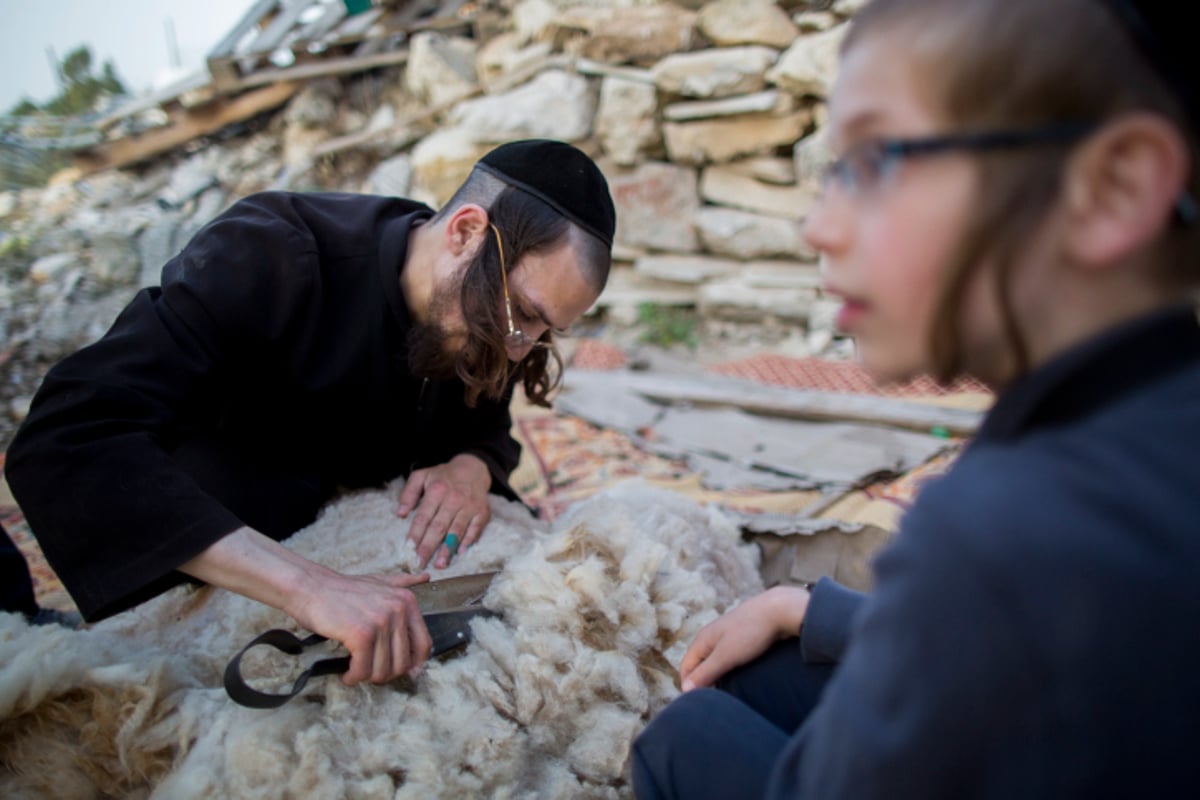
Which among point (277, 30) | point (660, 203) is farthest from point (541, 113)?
point (277, 30)

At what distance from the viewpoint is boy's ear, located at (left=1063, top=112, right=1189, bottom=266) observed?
0.66 meters

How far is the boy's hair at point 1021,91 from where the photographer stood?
0.67 meters

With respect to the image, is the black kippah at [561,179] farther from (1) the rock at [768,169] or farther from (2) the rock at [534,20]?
(2) the rock at [534,20]

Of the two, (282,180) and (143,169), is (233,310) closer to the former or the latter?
(282,180)

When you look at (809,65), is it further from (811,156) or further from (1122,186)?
(1122,186)

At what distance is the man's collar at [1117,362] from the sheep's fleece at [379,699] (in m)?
1.06

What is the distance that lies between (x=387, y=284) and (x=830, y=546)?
1498 mm

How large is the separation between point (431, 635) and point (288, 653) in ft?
0.90

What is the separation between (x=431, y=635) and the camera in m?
1.59

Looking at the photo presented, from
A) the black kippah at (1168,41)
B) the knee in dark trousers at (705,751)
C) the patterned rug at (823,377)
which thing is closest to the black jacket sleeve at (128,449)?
the knee in dark trousers at (705,751)

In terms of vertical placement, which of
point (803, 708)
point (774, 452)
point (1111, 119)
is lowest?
point (774, 452)

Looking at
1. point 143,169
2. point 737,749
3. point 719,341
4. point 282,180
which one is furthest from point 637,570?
point 143,169

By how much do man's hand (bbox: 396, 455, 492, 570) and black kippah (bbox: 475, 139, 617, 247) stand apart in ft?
2.62

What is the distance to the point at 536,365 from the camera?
2383mm
